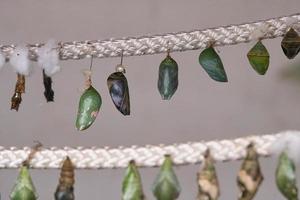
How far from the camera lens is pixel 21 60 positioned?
2.17ft

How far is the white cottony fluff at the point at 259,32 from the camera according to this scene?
0.63m

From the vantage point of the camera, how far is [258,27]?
0.63 meters

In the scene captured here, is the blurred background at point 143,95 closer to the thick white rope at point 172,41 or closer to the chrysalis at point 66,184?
the thick white rope at point 172,41

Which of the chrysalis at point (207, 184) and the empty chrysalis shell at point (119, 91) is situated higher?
the empty chrysalis shell at point (119, 91)

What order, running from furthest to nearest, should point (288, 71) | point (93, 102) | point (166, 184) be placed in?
1. point (288, 71)
2. point (93, 102)
3. point (166, 184)

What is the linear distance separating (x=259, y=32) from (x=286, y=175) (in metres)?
0.23

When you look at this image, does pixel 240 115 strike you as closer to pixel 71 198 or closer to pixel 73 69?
pixel 73 69

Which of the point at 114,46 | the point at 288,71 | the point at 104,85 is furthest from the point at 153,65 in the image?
the point at 114,46

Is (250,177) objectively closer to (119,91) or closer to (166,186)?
(166,186)

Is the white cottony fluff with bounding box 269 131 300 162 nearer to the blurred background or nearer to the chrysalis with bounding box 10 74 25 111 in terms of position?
the chrysalis with bounding box 10 74 25 111

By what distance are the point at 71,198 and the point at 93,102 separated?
15 cm

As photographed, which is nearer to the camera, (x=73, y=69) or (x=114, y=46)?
(x=114, y=46)

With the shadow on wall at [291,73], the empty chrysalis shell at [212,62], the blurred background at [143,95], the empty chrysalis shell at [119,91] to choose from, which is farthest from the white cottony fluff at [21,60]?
the shadow on wall at [291,73]

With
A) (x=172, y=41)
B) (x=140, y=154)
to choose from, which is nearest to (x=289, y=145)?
(x=140, y=154)
